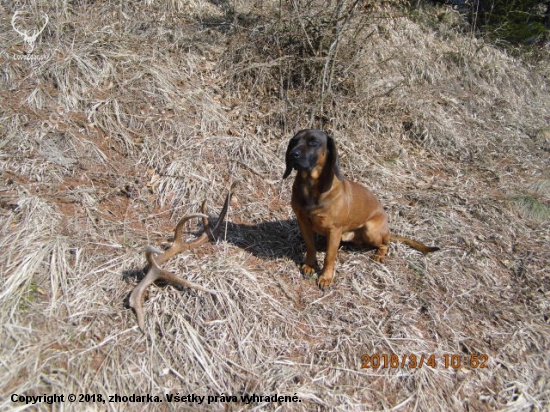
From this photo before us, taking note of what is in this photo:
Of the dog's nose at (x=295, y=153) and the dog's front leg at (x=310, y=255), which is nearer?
the dog's nose at (x=295, y=153)

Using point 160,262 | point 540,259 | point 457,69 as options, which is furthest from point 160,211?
point 457,69

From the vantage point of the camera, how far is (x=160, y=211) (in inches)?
177

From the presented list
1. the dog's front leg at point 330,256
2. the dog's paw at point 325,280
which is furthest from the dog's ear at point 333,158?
the dog's paw at point 325,280

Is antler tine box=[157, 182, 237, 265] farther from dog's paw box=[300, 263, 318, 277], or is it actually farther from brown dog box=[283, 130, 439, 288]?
dog's paw box=[300, 263, 318, 277]

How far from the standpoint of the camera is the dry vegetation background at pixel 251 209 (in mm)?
3195

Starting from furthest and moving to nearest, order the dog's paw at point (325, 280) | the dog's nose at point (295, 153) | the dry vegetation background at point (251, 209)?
1. the dog's paw at point (325, 280)
2. the dog's nose at point (295, 153)
3. the dry vegetation background at point (251, 209)

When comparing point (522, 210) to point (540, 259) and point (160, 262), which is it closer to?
point (540, 259)

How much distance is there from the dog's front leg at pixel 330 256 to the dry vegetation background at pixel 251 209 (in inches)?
5.8

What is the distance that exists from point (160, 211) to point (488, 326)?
3511mm

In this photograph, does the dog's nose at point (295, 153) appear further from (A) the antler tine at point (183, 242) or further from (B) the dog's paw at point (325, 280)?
(B) the dog's paw at point (325, 280)

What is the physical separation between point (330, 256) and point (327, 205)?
57 cm
